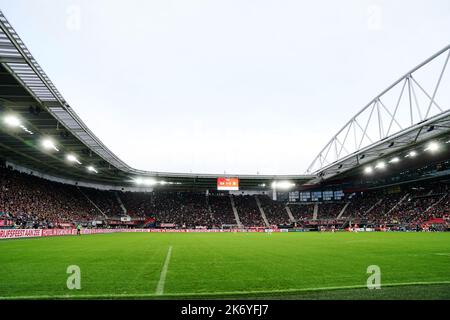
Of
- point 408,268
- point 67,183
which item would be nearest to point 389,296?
point 408,268

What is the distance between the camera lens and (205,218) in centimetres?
7156

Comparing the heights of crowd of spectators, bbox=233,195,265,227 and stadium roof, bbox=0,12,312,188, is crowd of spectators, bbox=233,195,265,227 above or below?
below

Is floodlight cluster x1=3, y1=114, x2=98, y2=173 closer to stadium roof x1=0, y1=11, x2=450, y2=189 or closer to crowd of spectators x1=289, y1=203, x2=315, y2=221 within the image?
stadium roof x1=0, y1=11, x2=450, y2=189

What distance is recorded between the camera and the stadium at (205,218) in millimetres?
7922

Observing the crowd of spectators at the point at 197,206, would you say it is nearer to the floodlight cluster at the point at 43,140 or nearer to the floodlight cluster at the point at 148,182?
the floodlight cluster at the point at 148,182

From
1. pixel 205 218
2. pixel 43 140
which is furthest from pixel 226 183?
pixel 43 140

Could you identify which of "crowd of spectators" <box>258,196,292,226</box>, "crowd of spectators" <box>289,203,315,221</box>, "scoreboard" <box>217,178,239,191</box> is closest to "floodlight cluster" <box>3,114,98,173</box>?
"scoreboard" <box>217,178,239,191</box>

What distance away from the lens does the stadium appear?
792cm

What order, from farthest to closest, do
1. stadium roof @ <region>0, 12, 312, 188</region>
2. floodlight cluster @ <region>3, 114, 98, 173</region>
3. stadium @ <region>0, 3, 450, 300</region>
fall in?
floodlight cluster @ <region>3, 114, 98, 173</region>, stadium roof @ <region>0, 12, 312, 188</region>, stadium @ <region>0, 3, 450, 300</region>

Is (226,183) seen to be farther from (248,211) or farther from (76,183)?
(76,183)

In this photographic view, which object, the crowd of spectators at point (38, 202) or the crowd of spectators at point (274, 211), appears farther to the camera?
the crowd of spectators at point (274, 211)

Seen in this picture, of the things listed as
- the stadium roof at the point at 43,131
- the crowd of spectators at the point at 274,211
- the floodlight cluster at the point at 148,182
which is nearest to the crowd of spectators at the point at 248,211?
the crowd of spectators at the point at 274,211

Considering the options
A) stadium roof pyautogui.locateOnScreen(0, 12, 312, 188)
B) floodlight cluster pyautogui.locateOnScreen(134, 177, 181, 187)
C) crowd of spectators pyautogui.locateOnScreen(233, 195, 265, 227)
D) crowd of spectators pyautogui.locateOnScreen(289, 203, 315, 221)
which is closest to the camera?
stadium roof pyautogui.locateOnScreen(0, 12, 312, 188)

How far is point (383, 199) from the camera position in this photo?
234 ft
